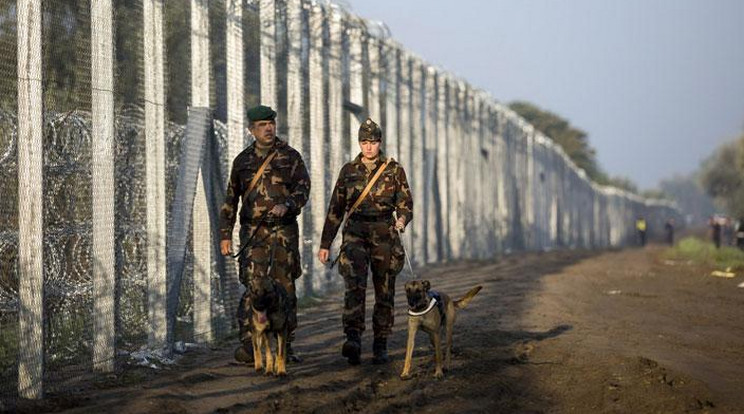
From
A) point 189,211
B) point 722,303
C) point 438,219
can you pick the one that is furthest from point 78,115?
Result: point 438,219

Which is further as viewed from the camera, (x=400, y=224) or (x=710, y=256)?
(x=710, y=256)

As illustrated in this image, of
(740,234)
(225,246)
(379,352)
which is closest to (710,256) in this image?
(740,234)

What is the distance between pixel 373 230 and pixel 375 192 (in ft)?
0.86

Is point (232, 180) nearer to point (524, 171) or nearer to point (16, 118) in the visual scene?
point (16, 118)

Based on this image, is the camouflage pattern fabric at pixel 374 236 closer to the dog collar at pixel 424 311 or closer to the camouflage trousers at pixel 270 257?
the camouflage trousers at pixel 270 257

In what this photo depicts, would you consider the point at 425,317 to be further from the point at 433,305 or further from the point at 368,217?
the point at 368,217

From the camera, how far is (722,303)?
14.4 metres

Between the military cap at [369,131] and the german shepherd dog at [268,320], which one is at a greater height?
the military cap at [369,131]

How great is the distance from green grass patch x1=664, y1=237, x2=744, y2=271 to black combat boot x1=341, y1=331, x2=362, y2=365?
51.2 ft

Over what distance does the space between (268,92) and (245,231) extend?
4.71m

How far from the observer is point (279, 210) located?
7.84 m

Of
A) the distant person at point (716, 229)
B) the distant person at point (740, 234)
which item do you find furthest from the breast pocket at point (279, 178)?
the distant person at point (716, 229)

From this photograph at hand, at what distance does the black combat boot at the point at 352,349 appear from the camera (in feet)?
26.6

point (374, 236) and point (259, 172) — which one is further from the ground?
point (259, 172)
